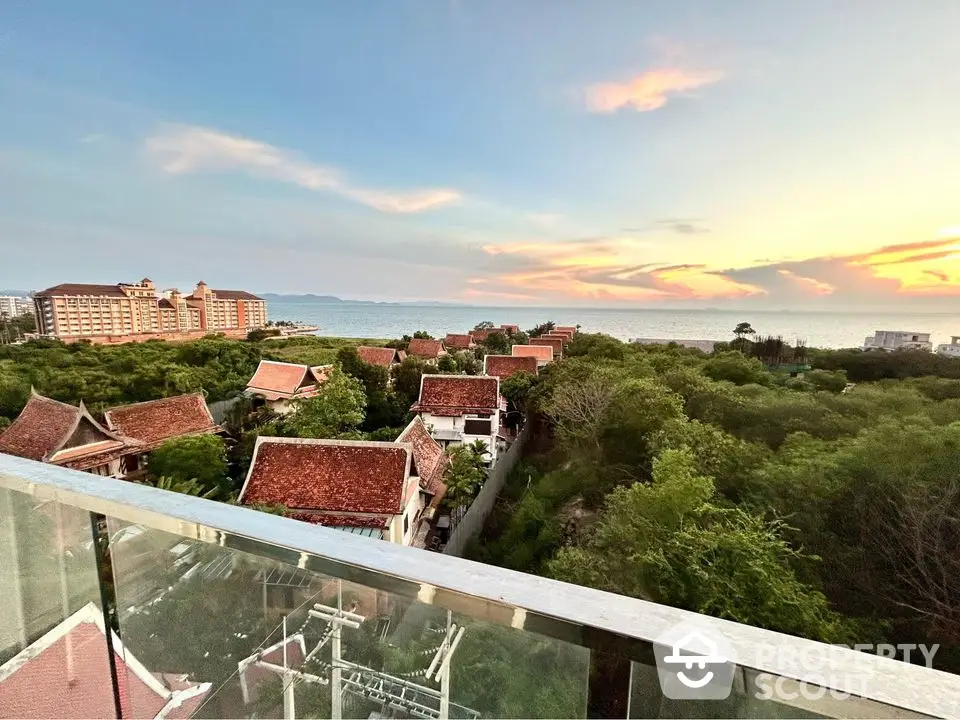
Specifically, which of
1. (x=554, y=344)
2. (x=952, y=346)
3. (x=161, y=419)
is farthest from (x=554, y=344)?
(x=161, y=419)

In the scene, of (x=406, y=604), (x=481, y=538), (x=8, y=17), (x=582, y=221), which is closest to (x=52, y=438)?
(x=8, y=17)

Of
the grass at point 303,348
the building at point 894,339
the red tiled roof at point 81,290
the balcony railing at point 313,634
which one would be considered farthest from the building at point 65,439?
the building at point 894,339

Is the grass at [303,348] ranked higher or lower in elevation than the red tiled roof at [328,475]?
higher

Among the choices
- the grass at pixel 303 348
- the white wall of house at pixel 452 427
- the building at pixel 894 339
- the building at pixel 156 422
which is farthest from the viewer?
the grass at pixel 303 348

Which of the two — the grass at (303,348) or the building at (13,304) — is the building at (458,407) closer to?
the grass at (303,348)

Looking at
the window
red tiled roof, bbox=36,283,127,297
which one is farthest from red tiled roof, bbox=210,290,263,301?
the window

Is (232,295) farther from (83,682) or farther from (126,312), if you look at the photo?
(83,682)

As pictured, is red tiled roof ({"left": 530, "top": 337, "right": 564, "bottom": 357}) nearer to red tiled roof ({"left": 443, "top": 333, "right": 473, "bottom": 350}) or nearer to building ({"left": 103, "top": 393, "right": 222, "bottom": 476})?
red tiled roof ({"left": 443, "top": 333, "right": 473, "bottom": 350})
